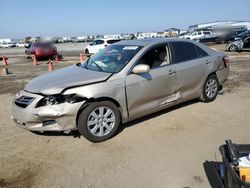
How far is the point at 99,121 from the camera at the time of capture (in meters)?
4.82

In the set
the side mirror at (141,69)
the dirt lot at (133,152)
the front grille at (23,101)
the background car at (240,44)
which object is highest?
the side mirror at (141,69)

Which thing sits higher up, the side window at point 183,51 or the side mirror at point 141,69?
the side window at point 183,51

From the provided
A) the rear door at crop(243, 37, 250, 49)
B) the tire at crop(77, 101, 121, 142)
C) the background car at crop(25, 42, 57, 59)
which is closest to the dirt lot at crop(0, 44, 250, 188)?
the tire at crop(77, 101, 121, 142)

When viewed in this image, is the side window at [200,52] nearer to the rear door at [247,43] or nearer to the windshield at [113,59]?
the windshield at [113,59]

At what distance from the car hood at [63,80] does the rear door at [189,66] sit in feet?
5.41

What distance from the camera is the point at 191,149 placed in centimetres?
443

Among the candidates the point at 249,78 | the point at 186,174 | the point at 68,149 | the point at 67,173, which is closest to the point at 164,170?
the point at 186,174

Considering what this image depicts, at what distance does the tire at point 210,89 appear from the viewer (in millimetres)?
6664

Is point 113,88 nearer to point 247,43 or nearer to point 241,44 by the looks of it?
point 247,43

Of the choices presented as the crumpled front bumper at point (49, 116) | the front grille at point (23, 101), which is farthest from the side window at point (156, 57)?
the front grille at point (23, 101)

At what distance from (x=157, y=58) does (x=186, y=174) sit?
2.65m

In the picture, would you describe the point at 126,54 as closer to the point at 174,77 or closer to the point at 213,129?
the point at 174,77

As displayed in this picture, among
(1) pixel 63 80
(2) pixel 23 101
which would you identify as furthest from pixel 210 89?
(2) pixel 23 101

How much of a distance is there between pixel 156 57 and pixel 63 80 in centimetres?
188
